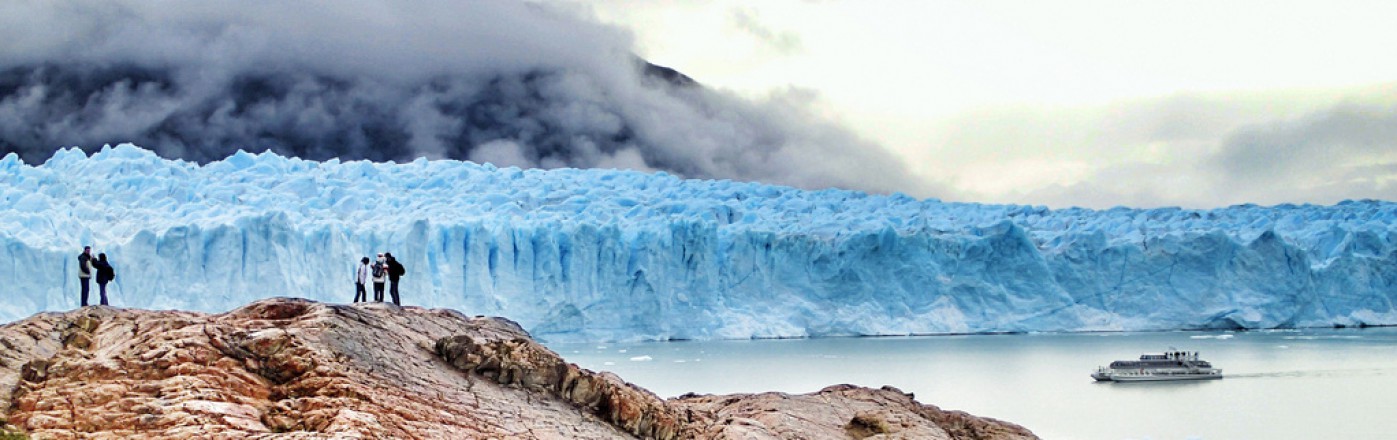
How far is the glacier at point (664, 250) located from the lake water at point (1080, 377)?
0.91m

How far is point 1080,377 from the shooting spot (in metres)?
24.4

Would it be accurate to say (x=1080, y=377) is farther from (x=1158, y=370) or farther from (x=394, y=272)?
(x=394, y=272)

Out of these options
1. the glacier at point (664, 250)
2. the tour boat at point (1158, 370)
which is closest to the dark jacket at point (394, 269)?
the glacier at point (664, 250)

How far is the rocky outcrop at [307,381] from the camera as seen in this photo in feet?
18.2

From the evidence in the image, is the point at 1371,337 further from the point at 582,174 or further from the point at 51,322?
the point at 51,322

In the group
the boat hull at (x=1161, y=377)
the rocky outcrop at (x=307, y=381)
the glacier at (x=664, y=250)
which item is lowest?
the boat hull at (x=1161, y=377)

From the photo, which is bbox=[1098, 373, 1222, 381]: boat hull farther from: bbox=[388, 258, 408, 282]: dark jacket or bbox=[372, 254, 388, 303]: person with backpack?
bbox=[388, 258, 408, 282]: dark jacket

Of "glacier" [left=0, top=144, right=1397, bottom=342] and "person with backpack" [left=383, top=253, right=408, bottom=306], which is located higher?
"glacier" [left=0, top=144, right=1397, bottom=342]

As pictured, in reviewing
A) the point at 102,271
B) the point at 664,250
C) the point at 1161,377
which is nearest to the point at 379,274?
the point at 102,271

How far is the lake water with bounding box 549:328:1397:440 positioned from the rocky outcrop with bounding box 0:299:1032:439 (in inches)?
389

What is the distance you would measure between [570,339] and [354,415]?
2431cm

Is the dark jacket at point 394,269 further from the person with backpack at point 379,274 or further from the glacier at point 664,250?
the glacier at point 664,250

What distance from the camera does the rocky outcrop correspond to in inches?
218

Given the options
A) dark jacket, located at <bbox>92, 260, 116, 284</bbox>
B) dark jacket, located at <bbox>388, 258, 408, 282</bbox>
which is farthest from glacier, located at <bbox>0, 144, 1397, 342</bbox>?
dark jacket, located at <bbox>388, 258, 408, 282</bbox>
